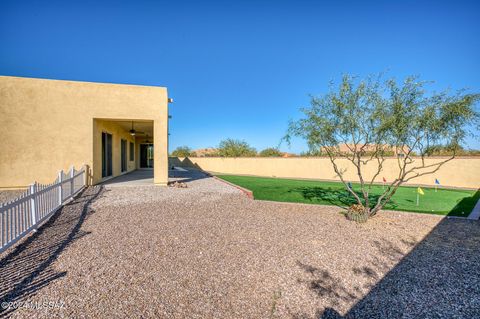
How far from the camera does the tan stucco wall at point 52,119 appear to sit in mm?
9898

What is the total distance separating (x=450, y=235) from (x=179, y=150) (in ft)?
152

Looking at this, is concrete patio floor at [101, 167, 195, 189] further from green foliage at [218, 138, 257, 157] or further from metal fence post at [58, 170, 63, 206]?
green foliage at [218, 138, 257, 157]

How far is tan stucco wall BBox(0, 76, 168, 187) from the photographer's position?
390 inches

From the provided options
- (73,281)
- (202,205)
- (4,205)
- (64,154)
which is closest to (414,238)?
(202,205)

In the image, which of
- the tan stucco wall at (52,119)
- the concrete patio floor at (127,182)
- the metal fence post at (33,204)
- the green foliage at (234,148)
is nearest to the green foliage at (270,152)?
the green foliage at (234,148)

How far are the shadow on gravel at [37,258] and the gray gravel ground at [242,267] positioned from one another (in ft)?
0.05

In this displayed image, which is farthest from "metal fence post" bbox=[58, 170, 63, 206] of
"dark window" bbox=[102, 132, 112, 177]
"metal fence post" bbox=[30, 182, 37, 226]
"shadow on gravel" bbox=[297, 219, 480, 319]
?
"shadow on gravel" bbox=[297, 219, 480, 319]

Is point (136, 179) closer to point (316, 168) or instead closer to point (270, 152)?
point (316, 168)

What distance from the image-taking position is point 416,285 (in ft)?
11.0

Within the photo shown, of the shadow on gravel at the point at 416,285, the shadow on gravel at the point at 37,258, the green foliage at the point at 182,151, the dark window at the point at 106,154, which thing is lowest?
the shadow on gravel at the point at 416,285

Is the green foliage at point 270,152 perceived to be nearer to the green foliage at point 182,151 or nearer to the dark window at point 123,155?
the green foliage at point 182,151

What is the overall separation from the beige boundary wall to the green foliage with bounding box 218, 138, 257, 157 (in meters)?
9.14

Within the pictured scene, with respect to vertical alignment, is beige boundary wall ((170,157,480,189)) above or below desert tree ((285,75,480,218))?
below

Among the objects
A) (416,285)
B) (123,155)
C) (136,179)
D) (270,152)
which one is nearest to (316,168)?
(136,179)
